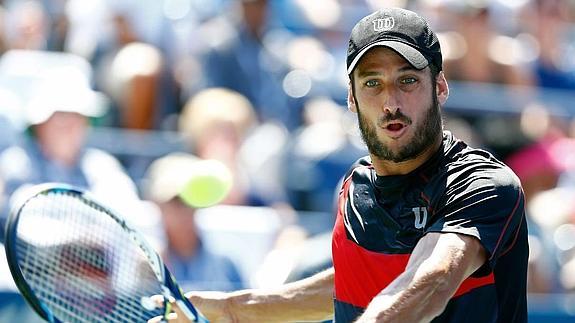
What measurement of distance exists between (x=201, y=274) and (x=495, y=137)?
2.98 m

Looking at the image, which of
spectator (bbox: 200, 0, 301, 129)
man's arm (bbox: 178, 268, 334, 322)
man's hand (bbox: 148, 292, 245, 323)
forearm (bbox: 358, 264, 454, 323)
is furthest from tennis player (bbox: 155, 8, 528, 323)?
spectator (bbox: 200, 0, 301, 129)

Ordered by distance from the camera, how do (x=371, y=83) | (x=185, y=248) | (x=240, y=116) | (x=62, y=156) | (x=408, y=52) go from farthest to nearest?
(x=240, y=116)
(x=62, y=156)
(x=185, y=248)
(x=371, y=83)
(x=408, y=52)

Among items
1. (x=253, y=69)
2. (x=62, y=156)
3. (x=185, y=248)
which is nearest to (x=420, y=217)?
(x=185, y=248)

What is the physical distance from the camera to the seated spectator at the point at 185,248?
6.97 metres

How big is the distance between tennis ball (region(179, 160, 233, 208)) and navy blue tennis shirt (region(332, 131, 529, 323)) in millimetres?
3613

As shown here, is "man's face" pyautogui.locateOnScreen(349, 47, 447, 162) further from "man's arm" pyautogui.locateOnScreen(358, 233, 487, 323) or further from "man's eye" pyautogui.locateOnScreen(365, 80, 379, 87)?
"man's arm" pyautogui.locateOnScreen(358, 233, 487, 323)

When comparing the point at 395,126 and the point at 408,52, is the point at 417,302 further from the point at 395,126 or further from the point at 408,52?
the point at 408,52

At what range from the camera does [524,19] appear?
10406mm

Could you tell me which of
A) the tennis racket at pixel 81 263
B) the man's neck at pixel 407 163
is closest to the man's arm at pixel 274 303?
the tennis racket at pixel 81 263

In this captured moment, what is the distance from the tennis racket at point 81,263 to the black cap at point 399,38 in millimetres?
1037

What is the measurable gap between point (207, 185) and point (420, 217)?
4.15m

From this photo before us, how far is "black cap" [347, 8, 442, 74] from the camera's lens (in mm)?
3311

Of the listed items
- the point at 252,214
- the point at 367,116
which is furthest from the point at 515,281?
the point at 252,214

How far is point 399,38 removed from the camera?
332 cm
